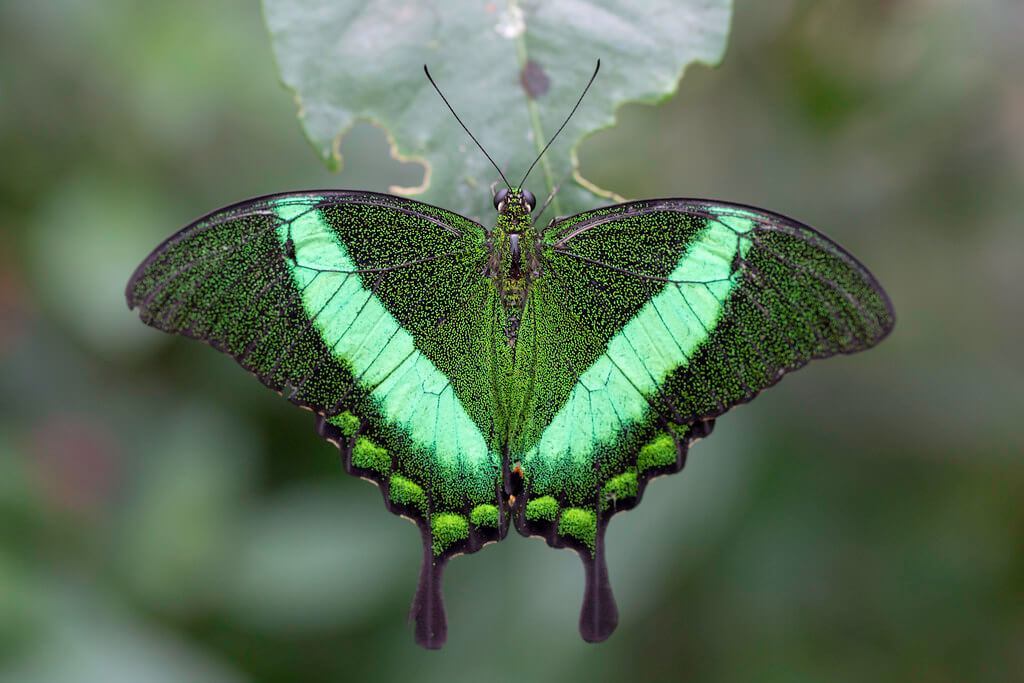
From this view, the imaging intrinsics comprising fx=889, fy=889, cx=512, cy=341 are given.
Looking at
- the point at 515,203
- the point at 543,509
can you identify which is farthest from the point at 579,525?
the point at 515,203

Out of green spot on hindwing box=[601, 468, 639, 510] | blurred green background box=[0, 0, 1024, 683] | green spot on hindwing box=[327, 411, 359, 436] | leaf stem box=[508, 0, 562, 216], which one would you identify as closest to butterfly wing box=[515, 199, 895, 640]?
green spot on hindwing box=[601, 468, 639, 510]

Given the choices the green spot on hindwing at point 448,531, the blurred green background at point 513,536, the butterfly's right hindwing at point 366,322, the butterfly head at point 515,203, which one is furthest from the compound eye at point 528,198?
the blurred green background at point 513,536

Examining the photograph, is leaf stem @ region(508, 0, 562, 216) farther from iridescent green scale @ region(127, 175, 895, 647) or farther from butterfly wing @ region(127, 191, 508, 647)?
butterfly wing @ region(127, 191, 508, 647)

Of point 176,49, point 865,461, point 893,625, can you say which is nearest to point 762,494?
point 865,461

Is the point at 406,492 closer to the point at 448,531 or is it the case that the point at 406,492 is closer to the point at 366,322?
the point at 448,531

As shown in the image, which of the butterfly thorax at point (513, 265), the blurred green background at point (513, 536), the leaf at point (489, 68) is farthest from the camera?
the blurred green background at point (513, 536)

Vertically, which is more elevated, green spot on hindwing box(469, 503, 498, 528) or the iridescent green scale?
the iridescent green scale

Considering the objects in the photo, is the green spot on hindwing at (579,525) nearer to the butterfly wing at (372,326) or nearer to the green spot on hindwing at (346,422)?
the butterfly wing at (372,326)
